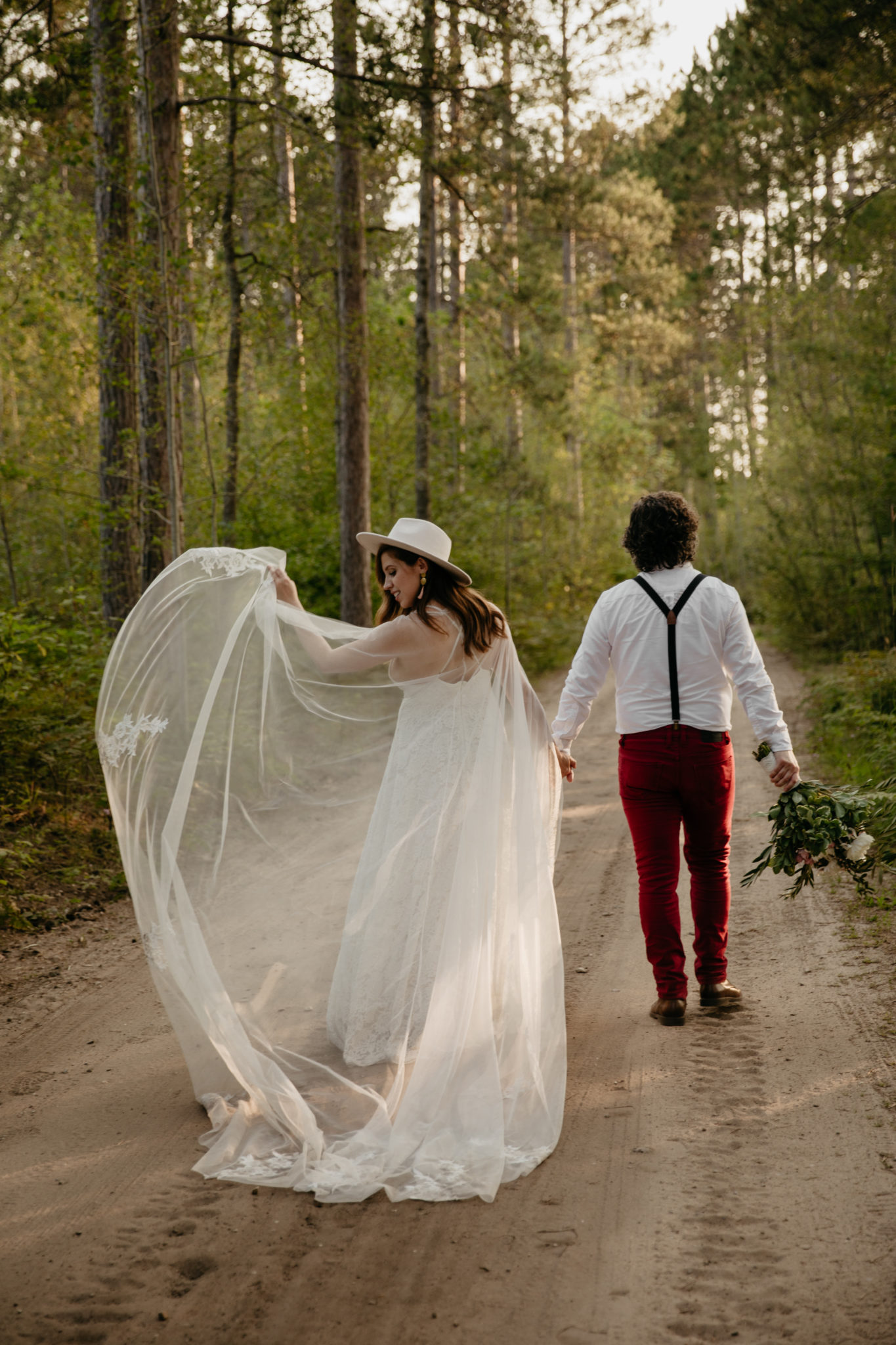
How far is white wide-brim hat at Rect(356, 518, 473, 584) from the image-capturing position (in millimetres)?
4055

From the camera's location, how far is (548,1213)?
295 cm

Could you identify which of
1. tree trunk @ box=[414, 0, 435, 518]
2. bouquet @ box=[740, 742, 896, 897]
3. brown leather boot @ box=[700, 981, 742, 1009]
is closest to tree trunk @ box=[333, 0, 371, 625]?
tree trunk @ box=[414, 0, 435, 518]

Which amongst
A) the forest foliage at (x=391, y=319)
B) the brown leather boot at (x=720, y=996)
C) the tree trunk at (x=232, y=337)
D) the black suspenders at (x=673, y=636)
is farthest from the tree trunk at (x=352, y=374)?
the brown leather boot at (x=720, y=996)

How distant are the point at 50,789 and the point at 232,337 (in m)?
7.82

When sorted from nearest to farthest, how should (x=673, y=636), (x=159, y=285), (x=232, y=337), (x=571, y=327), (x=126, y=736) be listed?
1. (x=126, y=736)
2. (x=673, y=636)
3. (x=159, y=285)
4. (x=232, y=337)
5. (x=571, y=327)

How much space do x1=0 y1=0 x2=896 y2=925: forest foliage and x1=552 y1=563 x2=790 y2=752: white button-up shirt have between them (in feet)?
12.7

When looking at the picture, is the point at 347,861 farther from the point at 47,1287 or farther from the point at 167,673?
the point at 47,1287

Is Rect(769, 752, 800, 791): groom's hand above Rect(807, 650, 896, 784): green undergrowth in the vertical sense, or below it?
above

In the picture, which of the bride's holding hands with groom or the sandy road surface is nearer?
the sandy road surface

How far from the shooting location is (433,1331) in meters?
2.43

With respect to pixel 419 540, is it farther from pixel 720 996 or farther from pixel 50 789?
pixel 50 789

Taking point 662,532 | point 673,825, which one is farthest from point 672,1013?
point 662,532

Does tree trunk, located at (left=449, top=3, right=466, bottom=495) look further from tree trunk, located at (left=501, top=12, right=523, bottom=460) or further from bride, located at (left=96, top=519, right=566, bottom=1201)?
bride, located at (left=96, top=519, right=566, bottom=1201)

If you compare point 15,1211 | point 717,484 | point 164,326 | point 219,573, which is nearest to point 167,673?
point 219,573
